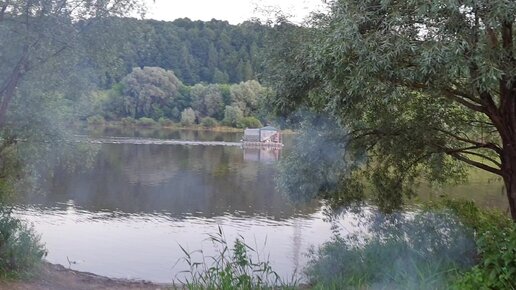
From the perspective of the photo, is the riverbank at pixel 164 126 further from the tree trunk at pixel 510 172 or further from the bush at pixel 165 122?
the tree trunk at pixel 510 172

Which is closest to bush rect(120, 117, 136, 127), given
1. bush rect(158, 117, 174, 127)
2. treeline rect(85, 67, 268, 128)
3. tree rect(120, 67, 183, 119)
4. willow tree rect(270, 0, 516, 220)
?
treeline rect(85, 67, 268, 128)

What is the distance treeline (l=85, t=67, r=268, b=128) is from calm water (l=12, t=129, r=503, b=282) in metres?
12.3

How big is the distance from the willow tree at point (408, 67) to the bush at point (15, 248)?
4.68 meters

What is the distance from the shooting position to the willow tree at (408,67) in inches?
195

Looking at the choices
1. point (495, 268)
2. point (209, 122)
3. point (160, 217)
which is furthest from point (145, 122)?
point (495, 268)

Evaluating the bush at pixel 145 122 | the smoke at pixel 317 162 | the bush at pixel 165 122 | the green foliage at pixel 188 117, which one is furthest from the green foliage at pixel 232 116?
the smoke at pixel 317 162

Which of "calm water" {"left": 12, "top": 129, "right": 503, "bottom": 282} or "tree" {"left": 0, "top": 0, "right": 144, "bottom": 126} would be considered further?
"calm water" {"left": 12, "top": 129, "right": 503, "bottom": 282}

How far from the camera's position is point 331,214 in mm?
10789

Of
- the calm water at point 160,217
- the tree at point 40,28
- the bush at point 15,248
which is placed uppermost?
the tree at point 40,28

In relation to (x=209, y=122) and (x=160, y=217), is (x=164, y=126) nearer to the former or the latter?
(x=209, y=122)

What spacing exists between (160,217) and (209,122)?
41.9 metres

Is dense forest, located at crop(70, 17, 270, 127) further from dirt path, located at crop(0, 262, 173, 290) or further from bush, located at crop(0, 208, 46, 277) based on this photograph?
bush, located at crop(0, 208, 46, 277)

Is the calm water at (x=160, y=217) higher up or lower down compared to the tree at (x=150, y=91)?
lower down

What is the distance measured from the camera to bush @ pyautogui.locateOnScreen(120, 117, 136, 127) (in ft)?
202
